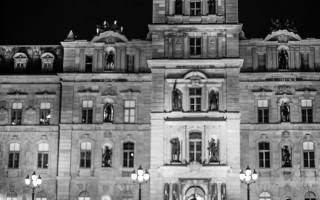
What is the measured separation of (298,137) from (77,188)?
21349 millimetres

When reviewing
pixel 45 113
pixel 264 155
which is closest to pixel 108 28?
pixel 45 113

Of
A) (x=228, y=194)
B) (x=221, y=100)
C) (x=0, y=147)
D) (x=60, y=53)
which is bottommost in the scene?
(x=228, y=194)

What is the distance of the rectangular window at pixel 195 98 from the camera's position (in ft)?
Result: 200

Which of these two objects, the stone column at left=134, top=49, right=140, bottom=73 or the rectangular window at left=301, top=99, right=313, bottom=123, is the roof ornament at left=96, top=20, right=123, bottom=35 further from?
the rectangular window at left=301, top=99, right=313, bottom=123

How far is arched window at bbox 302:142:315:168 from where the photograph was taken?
2450 inches

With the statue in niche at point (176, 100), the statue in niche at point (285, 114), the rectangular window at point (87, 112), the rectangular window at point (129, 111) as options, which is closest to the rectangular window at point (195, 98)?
the statue in niche at point (176, 100)

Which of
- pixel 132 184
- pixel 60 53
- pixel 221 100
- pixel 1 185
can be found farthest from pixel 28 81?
pixel 221 100

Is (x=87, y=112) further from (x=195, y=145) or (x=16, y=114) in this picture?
(x=195, y=145)

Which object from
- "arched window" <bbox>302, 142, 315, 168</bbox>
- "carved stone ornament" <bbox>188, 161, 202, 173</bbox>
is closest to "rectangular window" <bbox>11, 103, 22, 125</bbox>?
"carved stone ornament" <bbox>188, 161, 202, 173</bbox>

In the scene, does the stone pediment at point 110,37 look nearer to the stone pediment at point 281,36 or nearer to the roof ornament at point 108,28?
the roof ornament at point 108,28

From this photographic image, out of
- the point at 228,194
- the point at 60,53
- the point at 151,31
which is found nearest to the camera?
the point at 228,194

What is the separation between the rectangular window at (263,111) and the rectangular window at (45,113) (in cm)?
2053

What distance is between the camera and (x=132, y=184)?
62.3 m

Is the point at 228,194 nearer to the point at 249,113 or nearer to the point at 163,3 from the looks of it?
the point at 249,113
